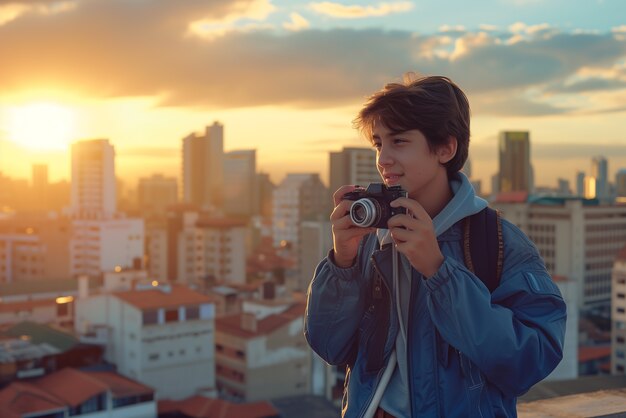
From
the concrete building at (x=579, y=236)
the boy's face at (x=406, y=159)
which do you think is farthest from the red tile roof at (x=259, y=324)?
the concrete building at (x=579, y=236)

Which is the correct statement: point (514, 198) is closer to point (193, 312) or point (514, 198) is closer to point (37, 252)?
point (37, 252)

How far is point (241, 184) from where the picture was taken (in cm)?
14288

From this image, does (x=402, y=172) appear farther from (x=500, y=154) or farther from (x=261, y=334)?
(x=500, y=154)

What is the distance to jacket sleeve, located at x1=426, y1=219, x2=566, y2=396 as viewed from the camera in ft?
6.81

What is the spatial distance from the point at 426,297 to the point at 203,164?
16332 centimetres

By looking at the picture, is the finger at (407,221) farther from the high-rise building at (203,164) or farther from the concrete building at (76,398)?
the high-rise building at (203,164)

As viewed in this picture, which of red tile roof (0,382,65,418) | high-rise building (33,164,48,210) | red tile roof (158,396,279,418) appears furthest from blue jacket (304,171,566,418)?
high-rise building (33,164,48,210)

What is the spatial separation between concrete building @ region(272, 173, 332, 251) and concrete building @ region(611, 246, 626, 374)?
5231 centimetres

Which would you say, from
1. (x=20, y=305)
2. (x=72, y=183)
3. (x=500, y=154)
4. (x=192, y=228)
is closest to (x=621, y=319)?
(x=20, y=305)

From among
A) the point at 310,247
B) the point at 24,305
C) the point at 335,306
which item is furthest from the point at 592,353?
the point at 335,306

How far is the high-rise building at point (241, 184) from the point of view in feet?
461

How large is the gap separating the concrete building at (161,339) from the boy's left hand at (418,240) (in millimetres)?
29757

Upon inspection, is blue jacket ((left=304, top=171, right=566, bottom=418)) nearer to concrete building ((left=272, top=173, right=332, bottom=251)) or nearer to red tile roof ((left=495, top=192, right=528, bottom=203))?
red tile roof ((left=495, top=192, right=528, bottom=203))

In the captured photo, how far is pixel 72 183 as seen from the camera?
7762 centimetres
